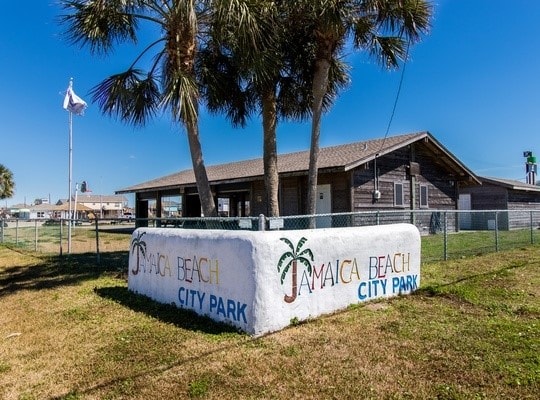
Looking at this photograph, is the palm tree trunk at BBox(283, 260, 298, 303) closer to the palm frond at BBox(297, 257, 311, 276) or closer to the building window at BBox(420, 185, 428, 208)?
the palm frond at BBox(297, 257, 311, 276)

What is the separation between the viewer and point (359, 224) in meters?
13.8

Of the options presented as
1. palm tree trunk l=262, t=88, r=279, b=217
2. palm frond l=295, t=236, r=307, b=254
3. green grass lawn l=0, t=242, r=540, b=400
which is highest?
palm tree trunk l=262, t=88, r=279, b=217

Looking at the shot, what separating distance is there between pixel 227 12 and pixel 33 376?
642cm

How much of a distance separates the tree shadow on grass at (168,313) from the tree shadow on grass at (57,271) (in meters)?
1.79

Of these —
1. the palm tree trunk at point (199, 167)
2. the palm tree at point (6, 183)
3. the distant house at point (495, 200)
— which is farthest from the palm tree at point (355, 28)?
the palm tree at point (6, 183)

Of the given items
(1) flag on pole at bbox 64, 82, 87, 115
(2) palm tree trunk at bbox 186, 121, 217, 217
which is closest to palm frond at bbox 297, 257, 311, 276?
(2) palm tree trunk at bbox 186, 121, 217, 217

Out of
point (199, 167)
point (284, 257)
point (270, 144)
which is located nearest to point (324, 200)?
point (270, 144)

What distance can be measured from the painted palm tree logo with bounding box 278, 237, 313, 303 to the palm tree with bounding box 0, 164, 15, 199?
41.6 meters

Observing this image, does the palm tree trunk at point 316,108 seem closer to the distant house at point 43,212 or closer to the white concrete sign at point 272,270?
the white concrete sign at point 272,270

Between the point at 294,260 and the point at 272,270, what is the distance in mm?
370

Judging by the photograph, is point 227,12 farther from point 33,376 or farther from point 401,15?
point 33,376

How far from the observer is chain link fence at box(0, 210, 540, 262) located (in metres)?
9.02

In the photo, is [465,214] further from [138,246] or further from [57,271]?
[138,246]

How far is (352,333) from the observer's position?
4895mm
